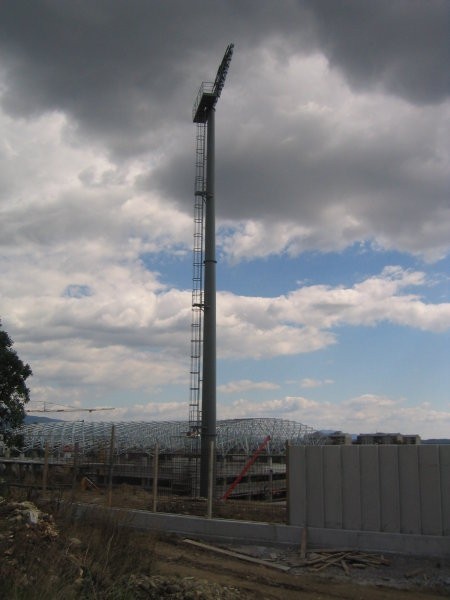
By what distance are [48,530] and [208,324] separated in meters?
18.5

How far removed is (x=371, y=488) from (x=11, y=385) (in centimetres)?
1493

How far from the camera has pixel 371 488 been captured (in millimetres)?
13203

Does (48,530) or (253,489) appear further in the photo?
(253,489)

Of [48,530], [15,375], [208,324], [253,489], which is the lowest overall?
[253,489]

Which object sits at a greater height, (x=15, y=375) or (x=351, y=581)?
(x=15, y=375)

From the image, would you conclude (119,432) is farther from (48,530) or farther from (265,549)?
(48,530)

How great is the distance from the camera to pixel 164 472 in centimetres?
2392

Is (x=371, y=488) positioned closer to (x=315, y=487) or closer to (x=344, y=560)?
(x=315, y=487)

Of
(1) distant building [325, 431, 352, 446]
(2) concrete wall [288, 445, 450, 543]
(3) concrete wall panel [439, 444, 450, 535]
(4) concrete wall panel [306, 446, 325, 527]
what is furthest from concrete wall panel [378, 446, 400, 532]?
(1) distant building [325, 431, 352, 446]

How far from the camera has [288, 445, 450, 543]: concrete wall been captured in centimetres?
1254

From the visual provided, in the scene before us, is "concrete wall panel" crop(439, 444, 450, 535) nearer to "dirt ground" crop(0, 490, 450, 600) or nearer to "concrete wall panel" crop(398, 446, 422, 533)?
"concrete wall panel" crop(398, 446, 422, 533)

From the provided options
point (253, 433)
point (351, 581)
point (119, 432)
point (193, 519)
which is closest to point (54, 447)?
point (119, 432)

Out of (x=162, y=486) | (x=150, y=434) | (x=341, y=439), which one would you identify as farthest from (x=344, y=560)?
(x=150, y=434)

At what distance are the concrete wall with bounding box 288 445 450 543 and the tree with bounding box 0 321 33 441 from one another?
42.0ft
